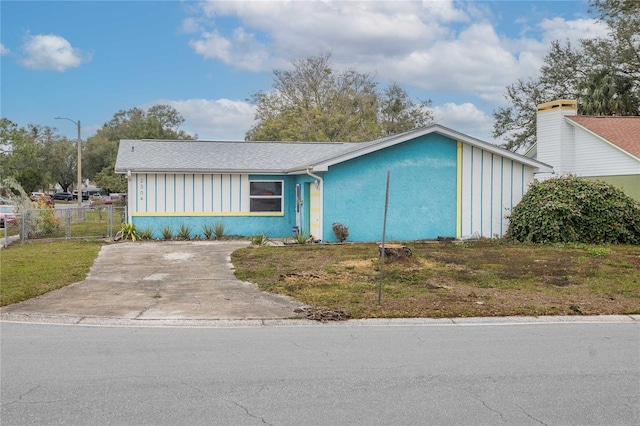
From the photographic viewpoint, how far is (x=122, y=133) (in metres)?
79.1

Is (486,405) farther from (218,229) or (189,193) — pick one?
(189,193)

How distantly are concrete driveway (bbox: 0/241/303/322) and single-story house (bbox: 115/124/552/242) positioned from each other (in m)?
5.29

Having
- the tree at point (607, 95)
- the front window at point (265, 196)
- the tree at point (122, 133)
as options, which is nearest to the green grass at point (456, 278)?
the front window at point (265, 196)

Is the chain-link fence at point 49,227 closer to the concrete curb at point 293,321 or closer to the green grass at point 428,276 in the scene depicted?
the green grass at point 428,276

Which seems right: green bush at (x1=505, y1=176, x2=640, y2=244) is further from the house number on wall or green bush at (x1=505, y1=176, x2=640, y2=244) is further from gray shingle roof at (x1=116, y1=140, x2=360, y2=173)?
the house number on wall

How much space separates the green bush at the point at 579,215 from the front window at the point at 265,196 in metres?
8.52

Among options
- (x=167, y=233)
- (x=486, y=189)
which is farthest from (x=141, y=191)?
(x=486, y=189)

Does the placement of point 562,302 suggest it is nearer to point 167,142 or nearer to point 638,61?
point 167,142

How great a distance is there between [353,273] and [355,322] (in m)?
4.30

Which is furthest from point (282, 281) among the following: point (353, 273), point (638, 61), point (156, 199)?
point (638, 61)

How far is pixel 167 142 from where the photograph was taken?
25.4 metres

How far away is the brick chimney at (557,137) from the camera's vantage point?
2742cm

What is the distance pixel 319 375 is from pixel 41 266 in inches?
409

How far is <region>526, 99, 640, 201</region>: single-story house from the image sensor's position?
24594 mm
